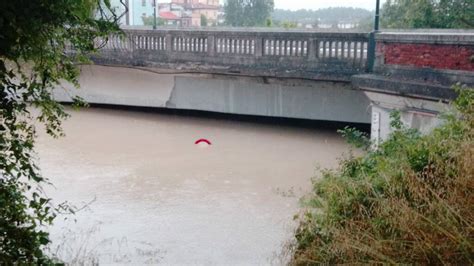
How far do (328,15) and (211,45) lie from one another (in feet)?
79.3

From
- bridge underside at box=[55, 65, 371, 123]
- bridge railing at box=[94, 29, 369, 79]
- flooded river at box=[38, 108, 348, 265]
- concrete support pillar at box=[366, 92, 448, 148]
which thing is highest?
bridge railing at box=[94, 29, 369, 79]

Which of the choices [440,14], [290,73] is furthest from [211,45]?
[440,14]

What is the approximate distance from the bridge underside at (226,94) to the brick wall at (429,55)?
2412 mm

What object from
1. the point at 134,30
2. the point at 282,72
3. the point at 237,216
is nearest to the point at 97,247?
the point at 237,216

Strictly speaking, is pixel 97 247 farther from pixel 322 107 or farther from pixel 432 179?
pixel 322 107

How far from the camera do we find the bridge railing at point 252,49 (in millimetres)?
9398

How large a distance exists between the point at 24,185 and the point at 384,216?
7.85ft

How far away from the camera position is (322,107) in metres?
11.2

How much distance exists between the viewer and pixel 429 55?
6.97 metres

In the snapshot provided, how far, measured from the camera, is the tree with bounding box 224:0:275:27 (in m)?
30.3

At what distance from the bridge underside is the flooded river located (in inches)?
19.6

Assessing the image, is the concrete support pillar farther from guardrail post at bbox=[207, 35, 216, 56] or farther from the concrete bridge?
guardrail post at bbox=[207, 35, 216, 56]

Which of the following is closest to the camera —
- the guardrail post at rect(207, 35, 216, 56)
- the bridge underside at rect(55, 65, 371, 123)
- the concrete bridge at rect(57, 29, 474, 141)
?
the concrete bridge at rect(57, 29, 474, 141)

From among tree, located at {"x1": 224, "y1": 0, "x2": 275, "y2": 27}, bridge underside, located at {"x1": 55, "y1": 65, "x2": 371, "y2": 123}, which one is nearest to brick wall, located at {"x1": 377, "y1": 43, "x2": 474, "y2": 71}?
bridge underside, located at {"x1": 55, "y1": 65, "x2": 371, "y2": 123}
